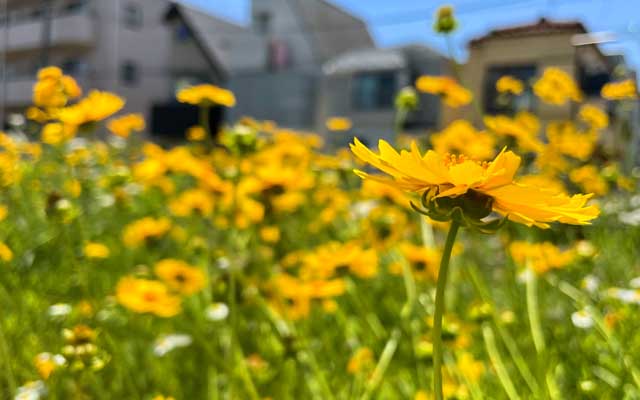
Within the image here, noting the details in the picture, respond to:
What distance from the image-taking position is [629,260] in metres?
1.02

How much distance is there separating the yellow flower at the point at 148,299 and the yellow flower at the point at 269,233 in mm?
275

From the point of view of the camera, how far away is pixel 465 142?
1.04 metres

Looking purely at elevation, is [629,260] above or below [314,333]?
above

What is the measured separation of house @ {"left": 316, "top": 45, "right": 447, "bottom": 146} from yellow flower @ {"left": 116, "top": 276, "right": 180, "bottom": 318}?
24.9 feet

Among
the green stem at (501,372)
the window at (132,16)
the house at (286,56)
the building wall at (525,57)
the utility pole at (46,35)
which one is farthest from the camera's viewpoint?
the window at (132,16)

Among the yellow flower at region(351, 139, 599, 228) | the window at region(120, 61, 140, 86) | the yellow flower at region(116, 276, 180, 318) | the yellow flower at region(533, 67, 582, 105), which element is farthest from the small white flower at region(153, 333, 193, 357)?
the window at region(120, 61, 140, 86)

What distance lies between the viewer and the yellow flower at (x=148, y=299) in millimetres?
769

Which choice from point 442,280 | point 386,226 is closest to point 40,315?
point 386,226

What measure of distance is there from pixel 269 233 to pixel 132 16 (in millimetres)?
11047

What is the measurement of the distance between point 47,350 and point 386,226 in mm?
469

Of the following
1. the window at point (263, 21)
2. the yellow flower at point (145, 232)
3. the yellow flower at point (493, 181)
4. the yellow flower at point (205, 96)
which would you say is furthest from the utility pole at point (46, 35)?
the yellow flower at point (493, 181)

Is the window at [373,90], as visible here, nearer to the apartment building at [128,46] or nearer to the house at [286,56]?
the house at [286,56]

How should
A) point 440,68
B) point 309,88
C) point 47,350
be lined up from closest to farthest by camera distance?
1. point 47,350
2. point 440,68
3. point 309,88

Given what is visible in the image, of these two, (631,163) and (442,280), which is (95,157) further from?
(442,280)
